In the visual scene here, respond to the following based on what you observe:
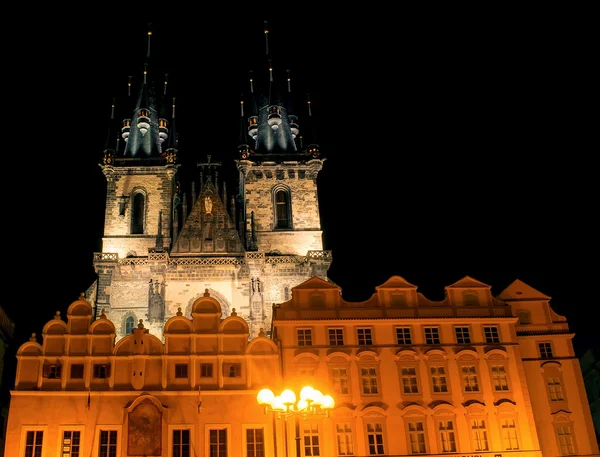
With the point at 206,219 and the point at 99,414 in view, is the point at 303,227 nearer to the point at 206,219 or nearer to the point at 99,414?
the point at 206,219

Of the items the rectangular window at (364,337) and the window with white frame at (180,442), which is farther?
the rectangular window at (364,337)

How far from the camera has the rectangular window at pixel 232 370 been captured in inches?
1409

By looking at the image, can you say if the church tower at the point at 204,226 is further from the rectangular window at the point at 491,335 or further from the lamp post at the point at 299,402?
the lamp post at the point at 299,402

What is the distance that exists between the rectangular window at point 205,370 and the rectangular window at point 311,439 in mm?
4897

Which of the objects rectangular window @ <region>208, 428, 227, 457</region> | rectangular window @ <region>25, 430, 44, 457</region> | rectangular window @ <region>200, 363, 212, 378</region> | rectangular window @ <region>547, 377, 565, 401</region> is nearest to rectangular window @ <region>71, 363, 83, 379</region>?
rectangular window @ <region>25, 430, 44, 457</region>

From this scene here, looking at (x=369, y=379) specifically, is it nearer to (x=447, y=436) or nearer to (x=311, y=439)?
(x=311, y=439)

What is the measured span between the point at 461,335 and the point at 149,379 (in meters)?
15.1

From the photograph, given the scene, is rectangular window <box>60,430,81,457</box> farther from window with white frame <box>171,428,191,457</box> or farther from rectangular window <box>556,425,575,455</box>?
rectangular window <box>556,425,575,455</box>

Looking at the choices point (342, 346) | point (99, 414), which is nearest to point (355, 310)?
point (342, 346)

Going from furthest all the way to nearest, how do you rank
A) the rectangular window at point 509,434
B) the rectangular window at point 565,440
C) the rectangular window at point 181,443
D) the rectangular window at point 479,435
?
the rectangular window at point 565,440, the rectangular window at point 509,434, the rectangular window at point 479,435, the rectangular window at point 181,443

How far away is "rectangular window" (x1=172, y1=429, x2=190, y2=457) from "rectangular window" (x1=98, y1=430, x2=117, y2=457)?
251 cm

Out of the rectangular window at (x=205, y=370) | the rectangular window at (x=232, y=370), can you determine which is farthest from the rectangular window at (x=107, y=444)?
the rectangular window at (x=232, y=370)

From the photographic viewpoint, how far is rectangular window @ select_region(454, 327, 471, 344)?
3838 cm

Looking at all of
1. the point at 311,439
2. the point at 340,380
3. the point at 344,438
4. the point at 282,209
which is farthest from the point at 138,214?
the point at 344,438
